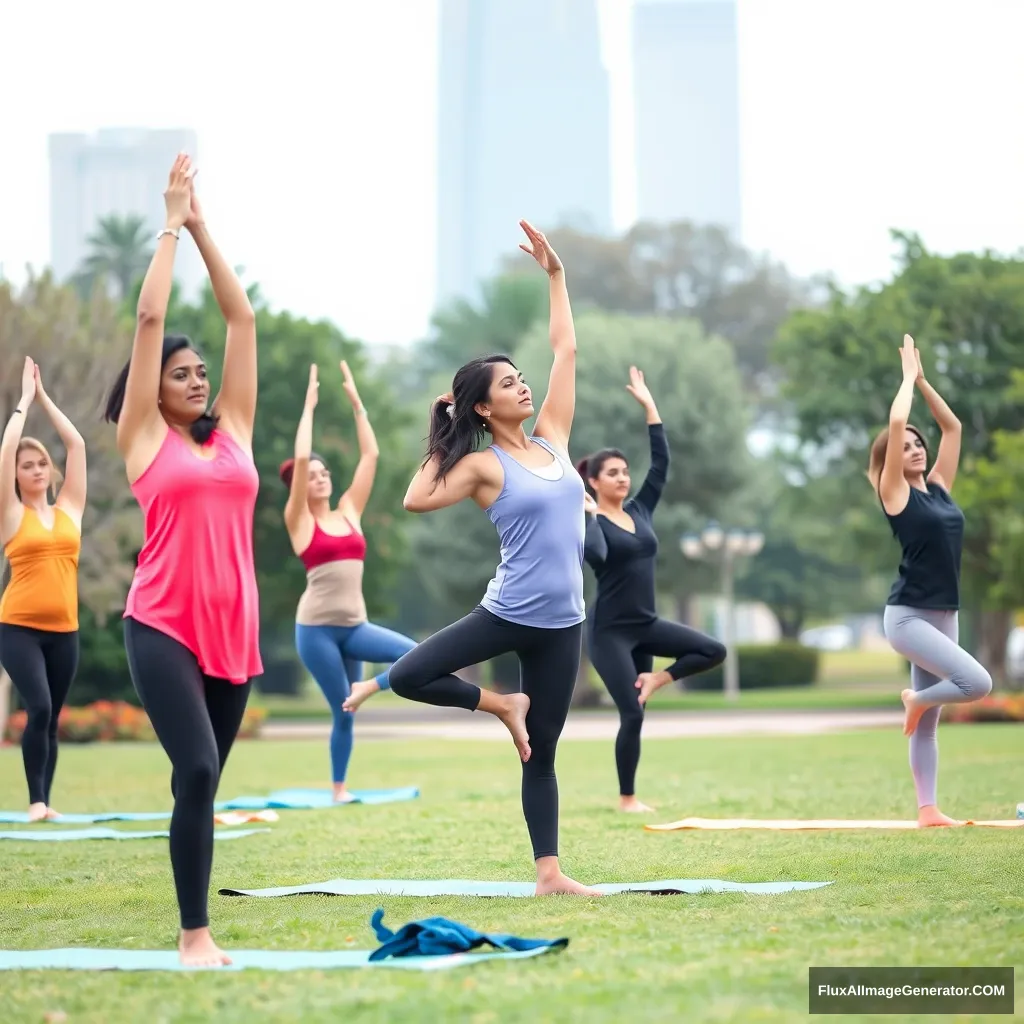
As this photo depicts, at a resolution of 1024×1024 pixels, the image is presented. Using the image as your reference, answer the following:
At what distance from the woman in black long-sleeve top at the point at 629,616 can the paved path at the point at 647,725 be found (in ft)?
44.8

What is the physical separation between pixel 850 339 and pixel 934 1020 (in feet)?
106

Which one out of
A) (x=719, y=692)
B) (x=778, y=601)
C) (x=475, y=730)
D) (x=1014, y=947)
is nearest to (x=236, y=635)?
(x=1014, y=947)

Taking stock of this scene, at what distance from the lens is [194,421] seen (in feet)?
19.2

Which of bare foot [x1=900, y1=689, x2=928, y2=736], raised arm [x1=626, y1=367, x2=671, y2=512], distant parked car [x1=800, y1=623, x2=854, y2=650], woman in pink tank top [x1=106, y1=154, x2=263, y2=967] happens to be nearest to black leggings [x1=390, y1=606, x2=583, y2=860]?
woman in pink tank top [x1=106, y1=154, x2=263, y2=967]

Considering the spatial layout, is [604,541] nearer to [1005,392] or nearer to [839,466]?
[1005,392]

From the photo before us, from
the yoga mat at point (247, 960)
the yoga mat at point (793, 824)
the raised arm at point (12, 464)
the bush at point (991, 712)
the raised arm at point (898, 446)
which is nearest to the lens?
the yoga mat at point (247, 960)

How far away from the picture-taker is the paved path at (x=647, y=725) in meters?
26.9

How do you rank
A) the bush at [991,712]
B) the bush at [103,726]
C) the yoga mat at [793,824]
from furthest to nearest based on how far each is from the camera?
the bush at [103,726] → the bush at [991,712] → the yoga mat at [793,824]

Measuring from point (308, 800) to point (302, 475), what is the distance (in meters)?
2.94

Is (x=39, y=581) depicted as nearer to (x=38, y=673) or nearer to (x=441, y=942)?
(x=38, y=673)

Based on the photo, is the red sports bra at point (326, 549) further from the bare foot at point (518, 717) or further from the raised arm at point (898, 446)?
the bare foot at point (518, 717)

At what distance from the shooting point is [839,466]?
4084 cm

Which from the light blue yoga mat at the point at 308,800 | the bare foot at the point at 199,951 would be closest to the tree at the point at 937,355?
the light blue yoga mat at the point at 308,800

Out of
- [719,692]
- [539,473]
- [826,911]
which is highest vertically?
[539,473]
